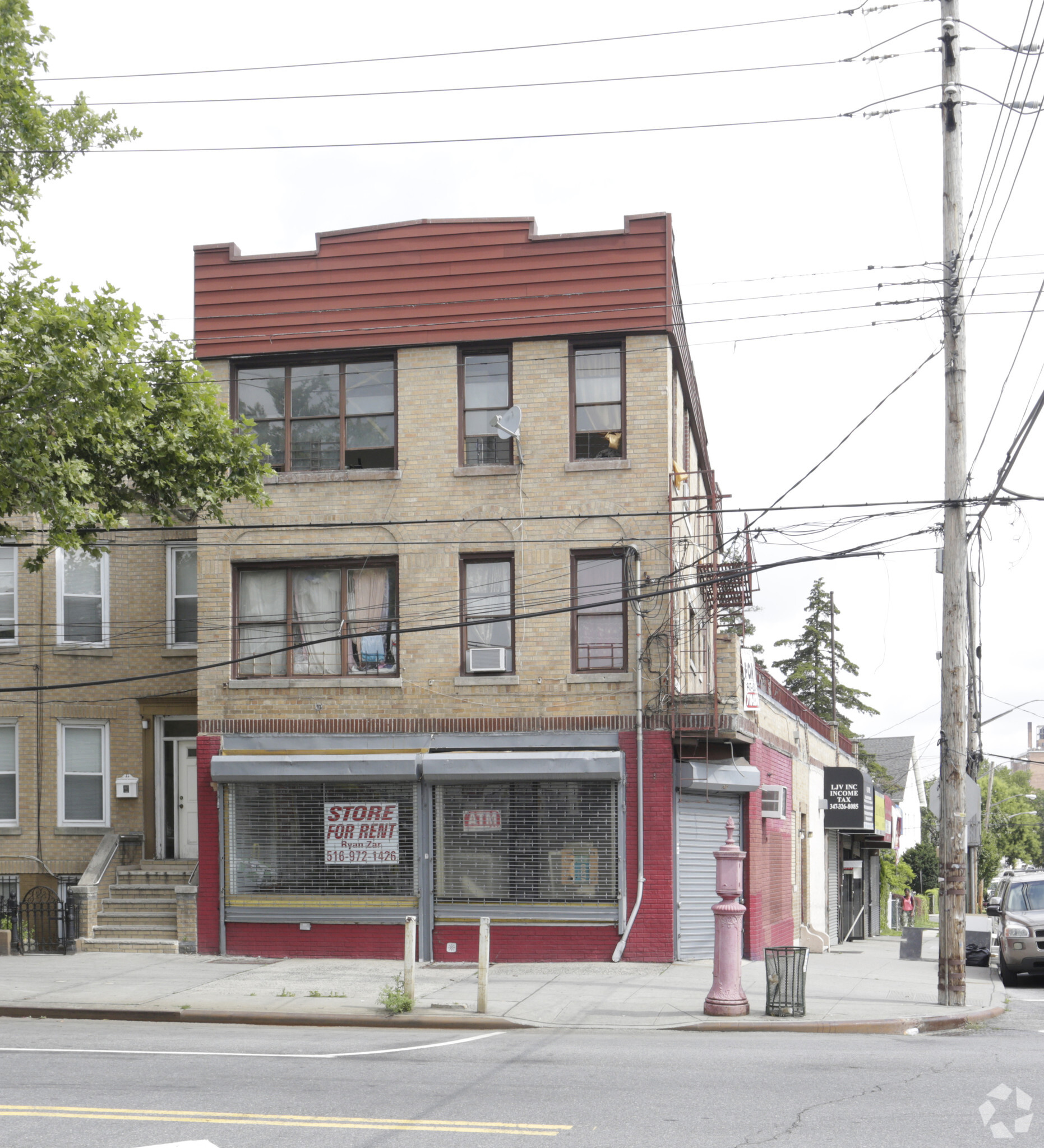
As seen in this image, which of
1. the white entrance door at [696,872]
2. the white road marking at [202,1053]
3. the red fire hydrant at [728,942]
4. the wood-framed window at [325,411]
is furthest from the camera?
the wood-framed window at [325,411]

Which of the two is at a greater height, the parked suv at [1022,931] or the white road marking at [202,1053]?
the white road marking at [202,1053]

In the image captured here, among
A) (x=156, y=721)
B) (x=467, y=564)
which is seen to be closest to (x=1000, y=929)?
(x=467, y=564)

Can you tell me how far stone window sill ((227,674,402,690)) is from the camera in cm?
2002

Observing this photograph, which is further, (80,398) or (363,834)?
(363,834)

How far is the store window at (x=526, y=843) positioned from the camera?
19172 mm

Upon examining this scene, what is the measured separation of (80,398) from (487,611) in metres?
7.32

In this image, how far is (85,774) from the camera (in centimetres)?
2331

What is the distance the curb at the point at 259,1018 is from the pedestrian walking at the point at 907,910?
40.9 meters

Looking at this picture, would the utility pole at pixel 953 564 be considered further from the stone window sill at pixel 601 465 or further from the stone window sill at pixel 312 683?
the stone window sill at pixel 312 683

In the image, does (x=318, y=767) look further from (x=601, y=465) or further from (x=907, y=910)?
(x=907, y=910)

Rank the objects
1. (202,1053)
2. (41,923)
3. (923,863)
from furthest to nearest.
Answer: (923,863), (41,923), (202,1053)

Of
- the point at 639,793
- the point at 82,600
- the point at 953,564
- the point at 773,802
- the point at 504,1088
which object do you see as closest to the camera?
the point at 504,1088

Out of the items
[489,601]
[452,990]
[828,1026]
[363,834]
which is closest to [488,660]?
[489,601]

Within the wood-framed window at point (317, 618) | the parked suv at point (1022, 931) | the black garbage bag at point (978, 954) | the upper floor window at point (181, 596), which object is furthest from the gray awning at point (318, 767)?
the black garbage bag at point (978, 954)
